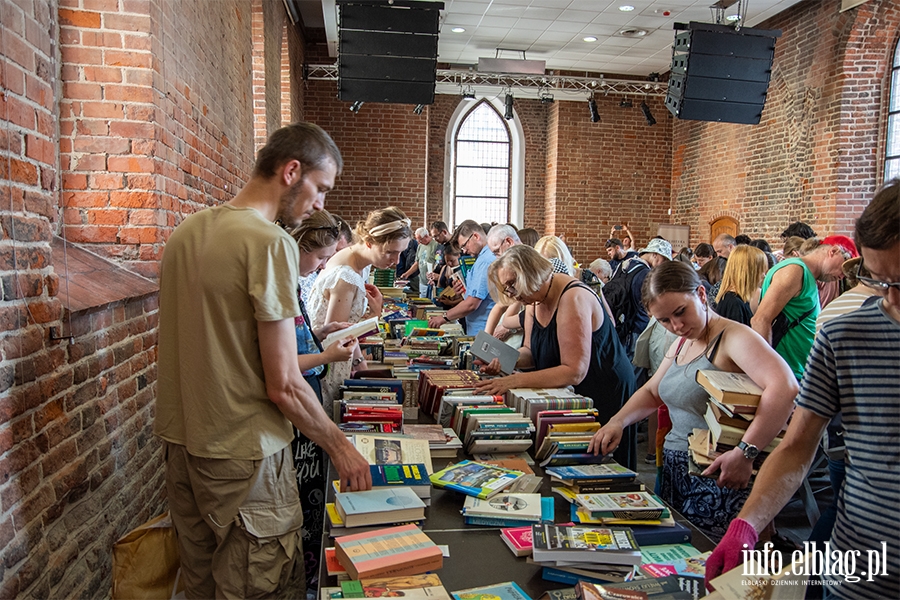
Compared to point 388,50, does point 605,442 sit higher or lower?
lower

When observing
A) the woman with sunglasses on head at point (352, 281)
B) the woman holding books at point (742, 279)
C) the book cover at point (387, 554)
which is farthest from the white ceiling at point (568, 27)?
the book cover at point (387, 554)

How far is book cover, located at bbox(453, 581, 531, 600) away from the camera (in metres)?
1.43

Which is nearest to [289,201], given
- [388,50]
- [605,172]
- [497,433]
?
[497,433]

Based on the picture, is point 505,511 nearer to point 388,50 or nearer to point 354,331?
point 354,331

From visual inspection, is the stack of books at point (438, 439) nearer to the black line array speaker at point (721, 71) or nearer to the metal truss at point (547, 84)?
the black line array speaker at point (721, 71)

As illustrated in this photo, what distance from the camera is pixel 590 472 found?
2.08m

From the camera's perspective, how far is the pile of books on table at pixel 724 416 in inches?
80.9

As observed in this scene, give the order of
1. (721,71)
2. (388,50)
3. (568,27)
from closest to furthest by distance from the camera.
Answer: (388,50) < (721,71) < (568,27)

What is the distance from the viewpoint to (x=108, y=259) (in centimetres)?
271

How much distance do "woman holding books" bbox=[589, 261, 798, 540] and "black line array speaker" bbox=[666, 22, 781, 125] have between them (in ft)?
19.2

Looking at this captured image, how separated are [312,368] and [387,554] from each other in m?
1.11

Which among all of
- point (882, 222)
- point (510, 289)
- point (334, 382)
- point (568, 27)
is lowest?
point (334, 382)

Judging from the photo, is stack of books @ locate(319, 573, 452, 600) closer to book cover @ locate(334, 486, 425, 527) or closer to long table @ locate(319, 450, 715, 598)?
long table @ locate(319, 450, 715, 598)

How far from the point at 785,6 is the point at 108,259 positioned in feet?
31.3
